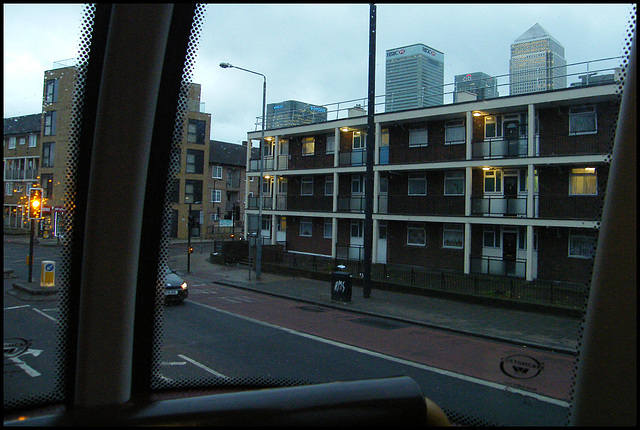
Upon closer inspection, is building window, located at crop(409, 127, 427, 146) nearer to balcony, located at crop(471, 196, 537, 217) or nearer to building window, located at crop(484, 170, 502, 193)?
building window, located at crop(484, 170, 502, 193)

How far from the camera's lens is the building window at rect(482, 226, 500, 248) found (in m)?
20.5

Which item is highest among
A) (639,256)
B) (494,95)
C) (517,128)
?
(494,95)

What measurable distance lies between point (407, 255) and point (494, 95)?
337 inches

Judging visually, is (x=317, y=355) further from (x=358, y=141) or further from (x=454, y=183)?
(x=358, y=141)

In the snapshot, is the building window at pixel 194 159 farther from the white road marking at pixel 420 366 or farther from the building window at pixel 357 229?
the building window at pixel 357 229

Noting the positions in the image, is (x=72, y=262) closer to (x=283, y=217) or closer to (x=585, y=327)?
(x=585, y=327)

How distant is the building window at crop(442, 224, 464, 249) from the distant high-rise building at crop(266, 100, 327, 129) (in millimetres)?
9135

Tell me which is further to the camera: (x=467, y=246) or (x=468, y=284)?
(x=467, y=246)

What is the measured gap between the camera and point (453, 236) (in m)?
21.7

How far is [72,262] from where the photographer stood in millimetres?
2375

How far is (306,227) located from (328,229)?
1795mm

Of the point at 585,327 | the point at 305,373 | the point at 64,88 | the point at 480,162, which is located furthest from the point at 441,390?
the point at 480,162

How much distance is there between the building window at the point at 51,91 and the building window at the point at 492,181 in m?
19.6

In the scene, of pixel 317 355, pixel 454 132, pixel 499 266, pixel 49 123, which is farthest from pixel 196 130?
pixel 454 132
